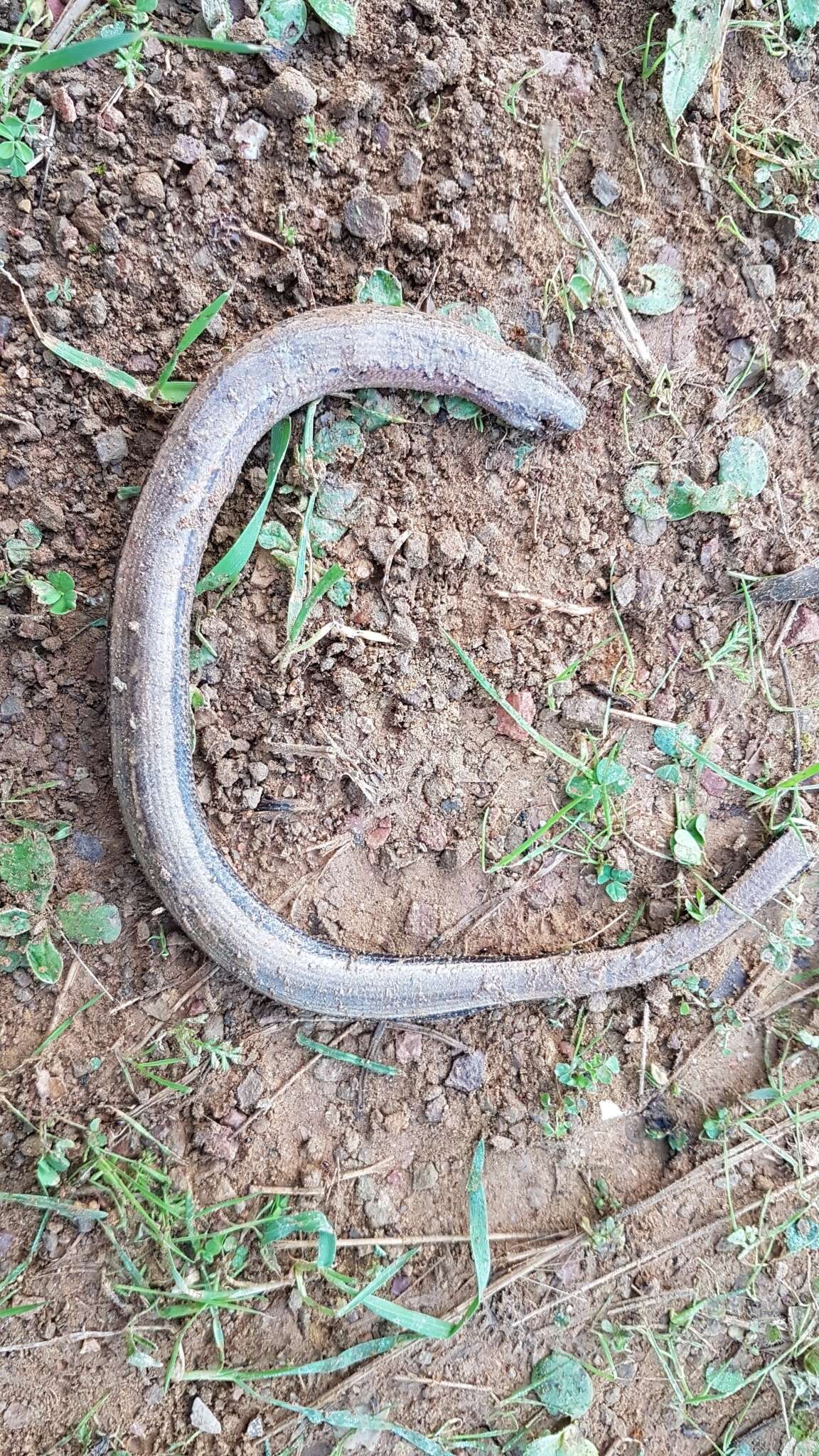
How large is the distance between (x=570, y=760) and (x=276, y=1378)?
2417 millimetres

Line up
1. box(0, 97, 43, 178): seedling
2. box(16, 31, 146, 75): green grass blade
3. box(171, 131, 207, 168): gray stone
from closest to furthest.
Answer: box(16, 31, 146, 75): green grass blade < box(0, 97, 43, 178): seedling < box(171, 131, 207, 168): gray stone

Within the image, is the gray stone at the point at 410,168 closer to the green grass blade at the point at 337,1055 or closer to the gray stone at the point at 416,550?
the gray stone at the point at 416,550

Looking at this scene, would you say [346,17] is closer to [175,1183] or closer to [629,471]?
[629,471]

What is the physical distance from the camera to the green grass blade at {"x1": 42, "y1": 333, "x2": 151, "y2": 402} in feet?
9.11

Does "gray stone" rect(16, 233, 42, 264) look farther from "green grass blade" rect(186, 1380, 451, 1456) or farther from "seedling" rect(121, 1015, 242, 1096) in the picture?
"green grass blade" rect(186, 1380, 451, 1456)

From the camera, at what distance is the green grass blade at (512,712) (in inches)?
120

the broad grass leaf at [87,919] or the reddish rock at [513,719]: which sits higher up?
the reddish rock at [513,719]

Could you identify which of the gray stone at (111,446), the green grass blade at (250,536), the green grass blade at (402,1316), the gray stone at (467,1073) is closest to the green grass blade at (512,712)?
the green grass blade at (250,536)

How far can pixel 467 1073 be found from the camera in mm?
3125

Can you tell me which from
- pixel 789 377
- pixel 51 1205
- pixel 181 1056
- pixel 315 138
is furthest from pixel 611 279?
pixel 51 1205

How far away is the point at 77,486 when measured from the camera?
2.85 m

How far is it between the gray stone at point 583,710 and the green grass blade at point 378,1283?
6.64ft

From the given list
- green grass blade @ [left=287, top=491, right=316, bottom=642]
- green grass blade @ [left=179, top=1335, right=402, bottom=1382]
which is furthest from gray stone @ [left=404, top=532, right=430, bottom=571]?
green grass blade @ [left=179, top=1335, right=402, bottom=1382]

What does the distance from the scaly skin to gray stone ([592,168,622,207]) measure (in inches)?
27.0
